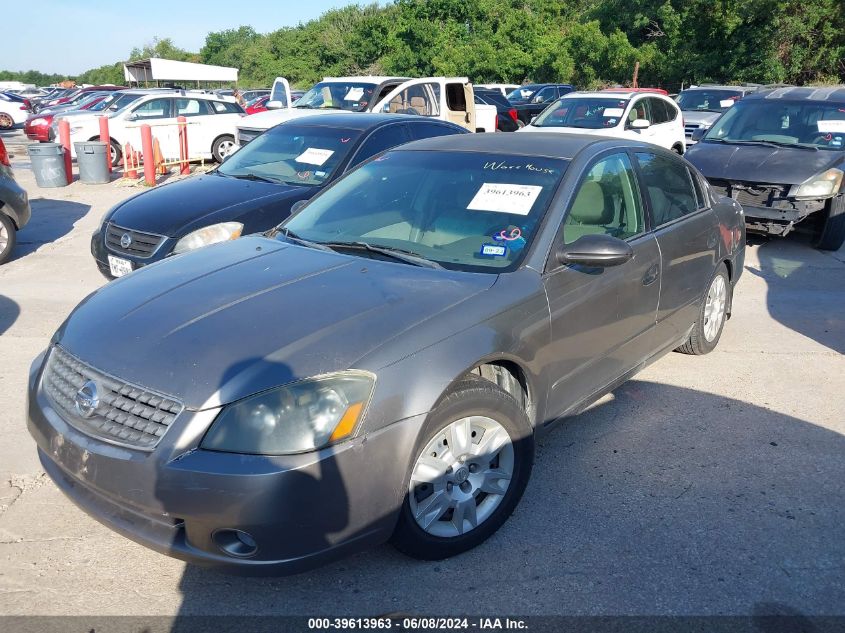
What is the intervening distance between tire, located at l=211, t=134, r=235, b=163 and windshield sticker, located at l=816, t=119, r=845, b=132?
12026 mm

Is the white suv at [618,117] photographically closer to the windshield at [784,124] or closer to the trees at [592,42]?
the windshield at [784,124]

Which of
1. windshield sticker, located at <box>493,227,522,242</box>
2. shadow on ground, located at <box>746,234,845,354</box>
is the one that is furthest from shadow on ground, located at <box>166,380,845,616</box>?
shadow on ground, located at <box>746,234,845,354</box>

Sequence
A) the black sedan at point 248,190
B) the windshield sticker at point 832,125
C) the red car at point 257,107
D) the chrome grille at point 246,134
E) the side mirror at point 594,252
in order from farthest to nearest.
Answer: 1. the red car at point 257,107
2. the chrome grille at point 246,134
3. the windshield sticker at point 832,125
4. the black sedan at point 248,190
5. the side mirror at point 594,252

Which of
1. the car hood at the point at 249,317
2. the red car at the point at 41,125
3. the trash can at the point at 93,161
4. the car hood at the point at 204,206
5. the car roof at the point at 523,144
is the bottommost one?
the red car at the point at 41,125

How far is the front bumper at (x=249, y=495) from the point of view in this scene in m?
2.52

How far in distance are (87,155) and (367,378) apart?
13098 mm

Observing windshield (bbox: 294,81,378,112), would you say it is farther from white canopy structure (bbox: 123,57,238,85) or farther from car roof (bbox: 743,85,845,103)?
white canopy structure (bbox: 123,57,238,85)

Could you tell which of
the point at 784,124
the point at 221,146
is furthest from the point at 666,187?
the point at 221,146

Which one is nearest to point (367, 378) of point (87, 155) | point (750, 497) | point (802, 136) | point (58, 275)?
point (750, 497)

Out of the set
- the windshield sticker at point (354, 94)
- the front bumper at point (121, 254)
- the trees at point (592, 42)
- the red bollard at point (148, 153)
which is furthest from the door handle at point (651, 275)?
the trees at point (592, 42)

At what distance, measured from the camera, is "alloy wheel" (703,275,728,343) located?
538 cm

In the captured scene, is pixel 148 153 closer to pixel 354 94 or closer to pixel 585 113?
pixel 354 94

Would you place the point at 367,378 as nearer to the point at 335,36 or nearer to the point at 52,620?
the point at 52,620

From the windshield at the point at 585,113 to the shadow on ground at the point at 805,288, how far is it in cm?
397
